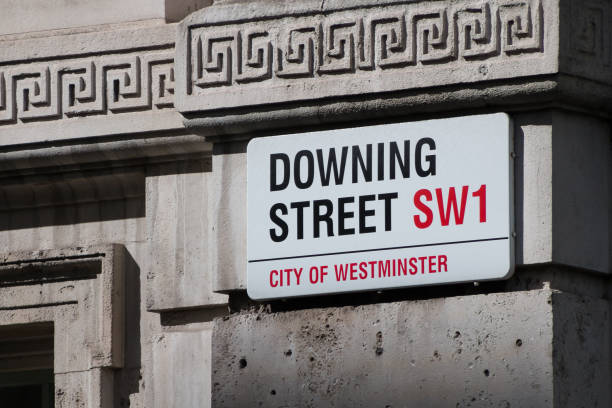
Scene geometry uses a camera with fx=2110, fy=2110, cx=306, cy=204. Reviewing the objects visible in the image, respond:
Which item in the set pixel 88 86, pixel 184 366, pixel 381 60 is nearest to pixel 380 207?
pixel 381 60

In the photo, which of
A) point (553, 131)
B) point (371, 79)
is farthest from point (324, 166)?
point (553, 131)

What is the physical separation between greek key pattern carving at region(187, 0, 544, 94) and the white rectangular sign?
239mm

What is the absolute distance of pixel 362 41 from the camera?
25.6 feet

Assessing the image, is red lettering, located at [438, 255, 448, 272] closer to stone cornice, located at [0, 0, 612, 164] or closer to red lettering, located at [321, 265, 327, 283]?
red lettering, located at [321, 265, 327, 283]

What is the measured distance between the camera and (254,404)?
25.7 feet

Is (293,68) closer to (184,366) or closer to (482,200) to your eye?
(482,200)

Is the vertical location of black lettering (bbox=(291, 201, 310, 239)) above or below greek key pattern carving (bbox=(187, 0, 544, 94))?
below

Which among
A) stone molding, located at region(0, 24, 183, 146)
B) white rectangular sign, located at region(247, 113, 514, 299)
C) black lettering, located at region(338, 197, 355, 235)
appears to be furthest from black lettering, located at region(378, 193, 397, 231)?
stone molding, located at region(0, 24, 183, 146)

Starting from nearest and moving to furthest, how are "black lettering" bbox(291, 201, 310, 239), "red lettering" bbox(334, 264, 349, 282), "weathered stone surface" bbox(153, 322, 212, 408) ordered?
1. "red lettering" bbox(334, 264, 349, 282)
2. "black lettering" bbox(291, 201, 310, 239)
3. "weathered stone surface" bbox(153, 322, 212, 408)

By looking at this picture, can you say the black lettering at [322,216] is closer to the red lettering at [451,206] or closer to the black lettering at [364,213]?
the black lettering at [364,213]

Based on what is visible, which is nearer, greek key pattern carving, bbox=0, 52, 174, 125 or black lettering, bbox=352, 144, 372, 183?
black lettering, bbox=352, 144, 372, 183

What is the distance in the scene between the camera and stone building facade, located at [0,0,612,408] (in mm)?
7480

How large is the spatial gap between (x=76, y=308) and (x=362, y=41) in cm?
168

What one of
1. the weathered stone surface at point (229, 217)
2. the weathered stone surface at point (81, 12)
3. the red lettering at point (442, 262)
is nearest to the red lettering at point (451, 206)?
the red lettering at point (442, 262)
